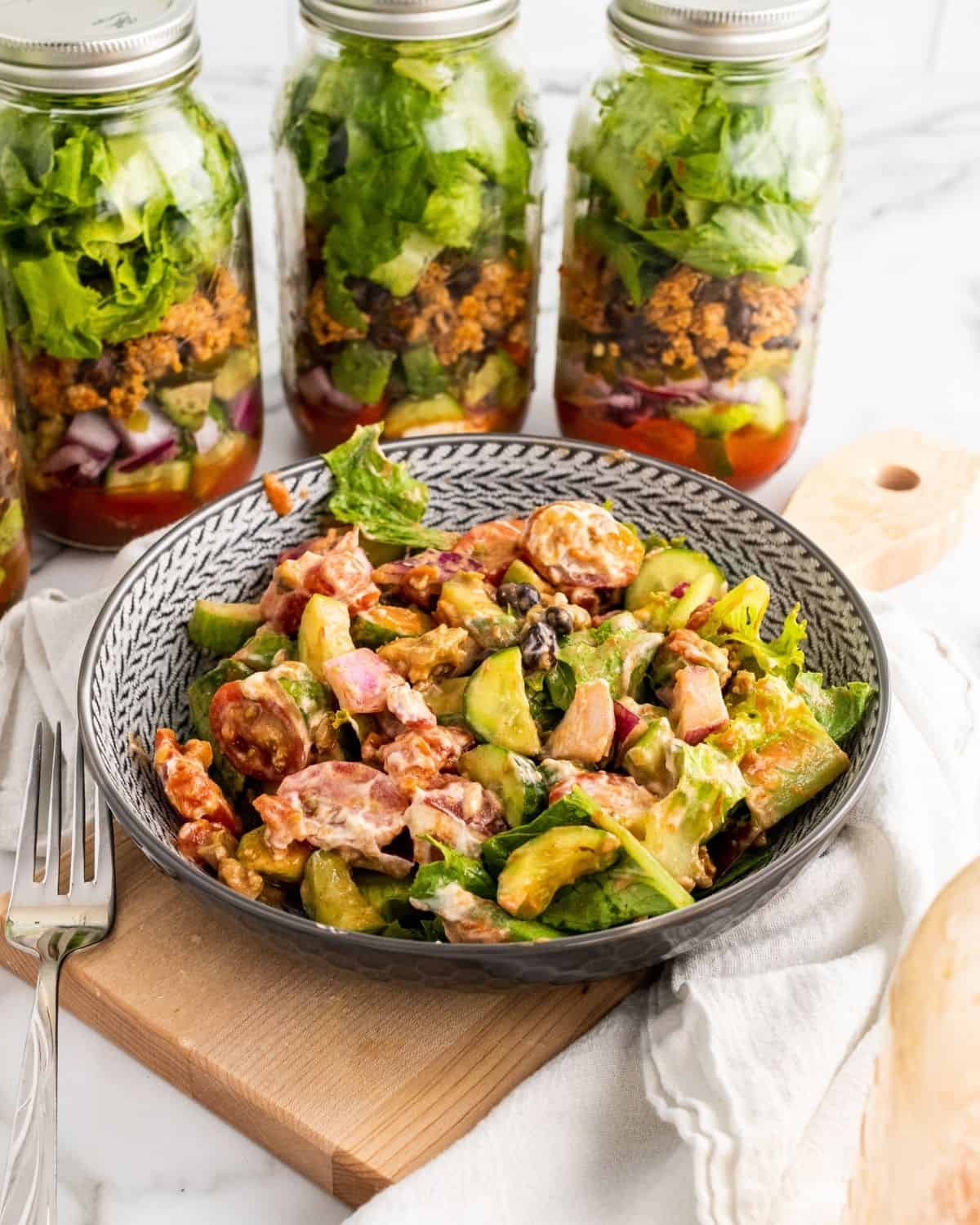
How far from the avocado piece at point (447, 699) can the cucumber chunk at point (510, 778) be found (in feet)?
0.27

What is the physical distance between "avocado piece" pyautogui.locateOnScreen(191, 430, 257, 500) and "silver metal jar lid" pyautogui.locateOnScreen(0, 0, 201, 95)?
1.78ft

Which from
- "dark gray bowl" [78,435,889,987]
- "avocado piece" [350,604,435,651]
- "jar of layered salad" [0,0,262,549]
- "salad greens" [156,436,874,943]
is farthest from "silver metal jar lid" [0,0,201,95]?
"avocado piece" [350,604,435,651]

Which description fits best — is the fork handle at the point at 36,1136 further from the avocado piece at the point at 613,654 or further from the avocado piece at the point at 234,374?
the avocado piece at the point at 234,374

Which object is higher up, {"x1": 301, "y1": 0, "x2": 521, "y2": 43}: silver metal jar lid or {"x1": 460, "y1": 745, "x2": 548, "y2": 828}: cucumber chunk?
{"x1": 301, "y1": 0, "x2": 521, "y2": 43}: silver metal jar lid

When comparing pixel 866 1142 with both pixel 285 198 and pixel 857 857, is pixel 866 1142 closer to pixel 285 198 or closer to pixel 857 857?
pixel 857 857

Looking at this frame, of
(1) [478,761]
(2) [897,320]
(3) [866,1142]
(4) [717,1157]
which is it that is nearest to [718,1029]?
(4) [717,1157]

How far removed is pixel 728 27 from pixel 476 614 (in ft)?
3.00

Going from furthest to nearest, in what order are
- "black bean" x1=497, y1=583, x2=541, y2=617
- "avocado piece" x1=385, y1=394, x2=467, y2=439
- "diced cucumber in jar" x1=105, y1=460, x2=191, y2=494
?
"avocado piece" x1=385, y1=394, x2=467, y2=439
"diced cucumber in jar" x1=105, y1=460, x2=191, y2=494
"black bean" x1=497, y1=583, x2=541, y2=617

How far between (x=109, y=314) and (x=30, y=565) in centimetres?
49

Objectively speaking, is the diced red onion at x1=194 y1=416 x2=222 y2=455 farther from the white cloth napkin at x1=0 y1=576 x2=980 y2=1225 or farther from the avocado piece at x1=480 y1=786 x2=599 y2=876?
the white cloth napkin at x1=0 y1=576 x2=980 y2=1225

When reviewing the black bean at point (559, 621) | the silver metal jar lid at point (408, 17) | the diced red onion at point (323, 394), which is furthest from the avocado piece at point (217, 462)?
the black bean at point (559, 621)

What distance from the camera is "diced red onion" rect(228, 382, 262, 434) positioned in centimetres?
233

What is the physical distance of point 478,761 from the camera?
65.7 inches

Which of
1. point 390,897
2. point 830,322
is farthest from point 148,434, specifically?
point 830,322
